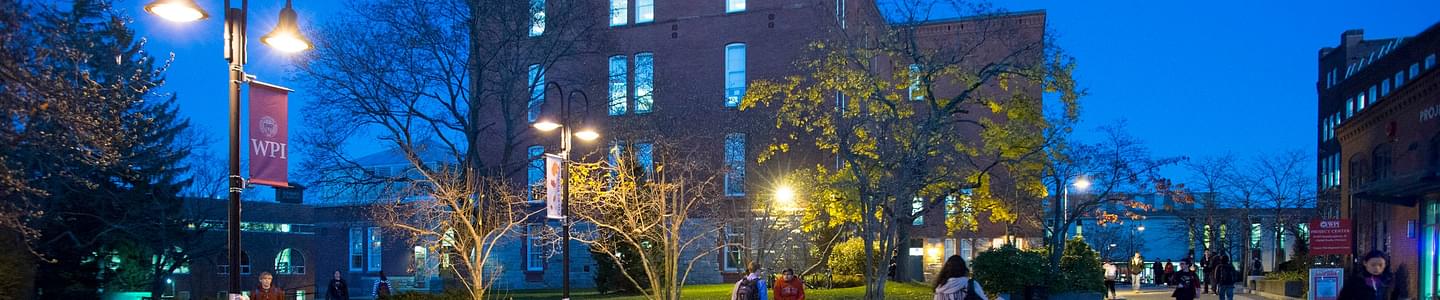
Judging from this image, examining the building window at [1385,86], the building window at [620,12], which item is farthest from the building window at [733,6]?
the building window at [1385,86]

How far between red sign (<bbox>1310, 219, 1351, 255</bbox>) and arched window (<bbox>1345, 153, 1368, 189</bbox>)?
5056 millimetres

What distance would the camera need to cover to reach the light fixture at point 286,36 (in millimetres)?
9836

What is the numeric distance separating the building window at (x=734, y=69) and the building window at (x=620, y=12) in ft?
15.6

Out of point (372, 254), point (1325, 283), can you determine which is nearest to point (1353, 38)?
point (1325, 283)

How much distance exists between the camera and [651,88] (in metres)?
40.7

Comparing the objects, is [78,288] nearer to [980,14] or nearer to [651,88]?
[651,88]

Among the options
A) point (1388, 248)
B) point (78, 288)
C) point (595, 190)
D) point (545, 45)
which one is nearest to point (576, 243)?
point (545, 45)

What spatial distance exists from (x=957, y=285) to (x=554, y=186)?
9.17 meters

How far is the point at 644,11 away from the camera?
4403 centimetres

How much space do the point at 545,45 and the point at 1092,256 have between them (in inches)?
734

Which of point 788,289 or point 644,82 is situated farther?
point 644,82

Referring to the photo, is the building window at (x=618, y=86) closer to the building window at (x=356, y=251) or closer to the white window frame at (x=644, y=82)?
the white window frame at (x=644, y=82)

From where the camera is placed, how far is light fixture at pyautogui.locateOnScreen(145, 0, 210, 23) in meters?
8.86

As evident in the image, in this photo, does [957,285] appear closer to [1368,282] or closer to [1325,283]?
[1368,282]
